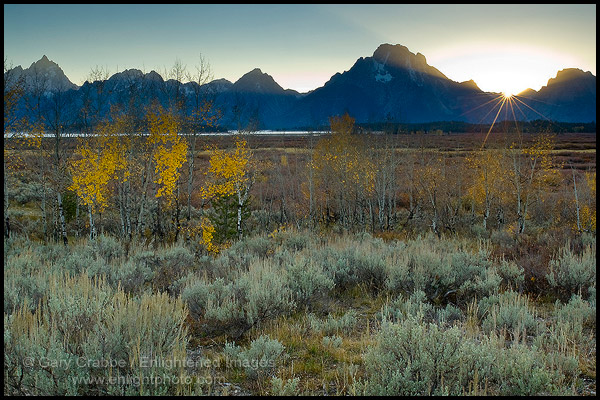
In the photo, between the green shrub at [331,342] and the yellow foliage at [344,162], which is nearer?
the green shrub at [331,342]

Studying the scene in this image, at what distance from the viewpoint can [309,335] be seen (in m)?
4.59

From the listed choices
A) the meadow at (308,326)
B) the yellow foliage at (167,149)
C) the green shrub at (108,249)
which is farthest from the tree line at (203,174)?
the meadow at (308,326)

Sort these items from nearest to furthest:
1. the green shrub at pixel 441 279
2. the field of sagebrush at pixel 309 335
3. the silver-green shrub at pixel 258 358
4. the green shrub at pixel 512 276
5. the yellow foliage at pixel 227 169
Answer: the field of sagebrush at pixel 309 335 → the silver-green shrub at pixel 258 358 → the green shrub at pixel 441 279 → the green shrub at pixel 512 276 → the yellow foliage at pixel 227 169

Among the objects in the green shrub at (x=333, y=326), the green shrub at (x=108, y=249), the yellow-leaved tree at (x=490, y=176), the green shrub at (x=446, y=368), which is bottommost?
the green shrub at (x=333, y=326)

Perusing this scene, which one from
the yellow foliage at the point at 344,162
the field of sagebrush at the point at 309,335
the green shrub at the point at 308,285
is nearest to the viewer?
the field of sagebrush at the point at 309,335

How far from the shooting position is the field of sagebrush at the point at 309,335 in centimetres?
298

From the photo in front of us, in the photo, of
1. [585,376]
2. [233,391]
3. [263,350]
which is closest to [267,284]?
[263,350]

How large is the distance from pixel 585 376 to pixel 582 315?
1.64m

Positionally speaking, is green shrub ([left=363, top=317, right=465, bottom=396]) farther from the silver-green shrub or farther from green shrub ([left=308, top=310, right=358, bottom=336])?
green shrub ([left=308, top=310, right=358, bottom=336])

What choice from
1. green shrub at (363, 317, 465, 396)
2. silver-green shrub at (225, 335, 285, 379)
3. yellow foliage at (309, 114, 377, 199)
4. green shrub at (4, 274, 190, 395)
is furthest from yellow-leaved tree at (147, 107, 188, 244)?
green shrub at (363, 317, 465, 396)

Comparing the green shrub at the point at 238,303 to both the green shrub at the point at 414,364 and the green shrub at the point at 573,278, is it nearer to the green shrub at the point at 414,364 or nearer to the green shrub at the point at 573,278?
the green shrub at the point at 414,364

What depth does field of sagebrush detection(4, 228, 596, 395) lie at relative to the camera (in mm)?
2979

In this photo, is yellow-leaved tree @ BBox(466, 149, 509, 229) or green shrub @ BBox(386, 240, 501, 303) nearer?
green shrub @ BBox(386, 240, 501, 303)

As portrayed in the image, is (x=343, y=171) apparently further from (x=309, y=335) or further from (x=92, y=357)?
(x=92, y=357)
